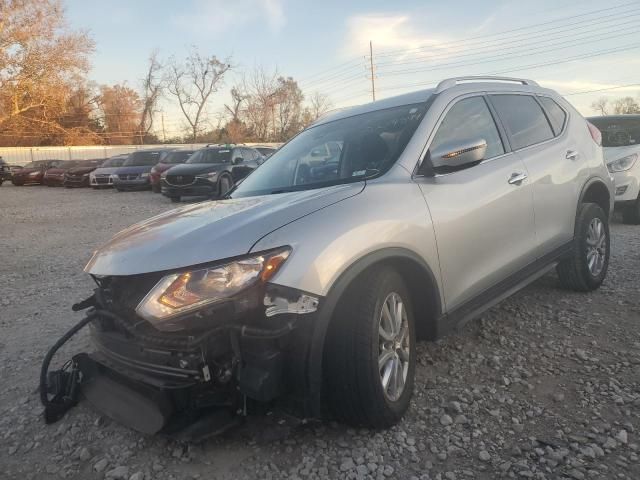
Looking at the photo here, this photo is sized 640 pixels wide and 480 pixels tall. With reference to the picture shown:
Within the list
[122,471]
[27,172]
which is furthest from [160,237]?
[27,172]

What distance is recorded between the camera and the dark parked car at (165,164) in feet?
55.4

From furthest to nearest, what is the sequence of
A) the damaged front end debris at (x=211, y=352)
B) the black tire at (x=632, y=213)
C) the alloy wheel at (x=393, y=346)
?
the black tire at (x=632, y=213) < the alloy wheel at (x=393, y=346) < the damaged front end debris at (x=211, y=352)

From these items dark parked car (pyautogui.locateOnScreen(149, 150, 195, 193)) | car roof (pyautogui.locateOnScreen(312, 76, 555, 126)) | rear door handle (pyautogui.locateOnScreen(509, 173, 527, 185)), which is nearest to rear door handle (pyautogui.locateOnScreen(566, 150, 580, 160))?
car roof (pyautogui.locateOnScreen(312, 76, 555, 126))

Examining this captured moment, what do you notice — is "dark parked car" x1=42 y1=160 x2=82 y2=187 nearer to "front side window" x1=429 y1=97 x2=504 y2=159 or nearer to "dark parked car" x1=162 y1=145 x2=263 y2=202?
"dark parked car" x1=162 y1=145 x2=263 y2=202

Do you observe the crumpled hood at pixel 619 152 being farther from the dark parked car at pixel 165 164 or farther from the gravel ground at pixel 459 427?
the dark parked car at pixel 165 164

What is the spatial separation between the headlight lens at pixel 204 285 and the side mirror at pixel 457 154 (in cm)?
122

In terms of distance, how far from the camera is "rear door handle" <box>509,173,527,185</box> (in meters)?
3.48

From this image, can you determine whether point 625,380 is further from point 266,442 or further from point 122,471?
point 122,471

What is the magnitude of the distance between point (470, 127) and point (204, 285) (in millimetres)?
2231

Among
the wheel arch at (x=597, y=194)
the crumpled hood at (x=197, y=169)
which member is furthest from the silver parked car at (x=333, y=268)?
the crumpled hood at (x=197, y=169)

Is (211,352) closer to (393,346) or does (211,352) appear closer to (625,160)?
(393,346)

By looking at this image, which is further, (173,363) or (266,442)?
(266,442)

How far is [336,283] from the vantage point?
229cm

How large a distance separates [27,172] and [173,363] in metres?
29.8
